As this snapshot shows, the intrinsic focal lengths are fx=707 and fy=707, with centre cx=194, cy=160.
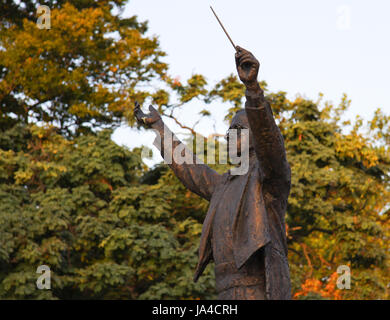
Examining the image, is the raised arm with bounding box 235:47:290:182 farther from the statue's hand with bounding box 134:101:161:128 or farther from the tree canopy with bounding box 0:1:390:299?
the tree canopy with bounding box 0:1:390:299

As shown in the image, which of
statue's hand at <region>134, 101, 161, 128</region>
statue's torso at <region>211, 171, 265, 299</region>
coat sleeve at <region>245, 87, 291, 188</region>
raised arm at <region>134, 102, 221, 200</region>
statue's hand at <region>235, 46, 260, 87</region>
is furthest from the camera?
statue's hand at <region>134, 101, 161, 128</region>

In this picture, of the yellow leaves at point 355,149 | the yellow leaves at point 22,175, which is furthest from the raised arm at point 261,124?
the yellow leaves at point 355,149

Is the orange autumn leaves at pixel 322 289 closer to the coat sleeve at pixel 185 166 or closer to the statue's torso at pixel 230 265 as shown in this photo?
the coat sleeve at pixel 185 166

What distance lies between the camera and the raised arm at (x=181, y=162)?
5.47 metres

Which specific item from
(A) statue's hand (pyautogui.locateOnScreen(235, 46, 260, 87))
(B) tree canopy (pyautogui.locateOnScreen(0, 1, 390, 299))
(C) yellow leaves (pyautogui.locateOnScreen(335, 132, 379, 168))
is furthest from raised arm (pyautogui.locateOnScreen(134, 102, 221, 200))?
(C) yellow leaves (pyautogui.locateOnScreen(335, 132, 379, 168))

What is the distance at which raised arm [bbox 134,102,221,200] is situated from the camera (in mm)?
5469

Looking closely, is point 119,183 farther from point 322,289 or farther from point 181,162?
point 181,162

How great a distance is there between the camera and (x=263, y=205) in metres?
4.73

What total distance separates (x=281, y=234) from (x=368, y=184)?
14.9 meters

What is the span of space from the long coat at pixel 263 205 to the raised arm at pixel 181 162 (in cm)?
29

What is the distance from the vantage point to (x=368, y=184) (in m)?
19.2

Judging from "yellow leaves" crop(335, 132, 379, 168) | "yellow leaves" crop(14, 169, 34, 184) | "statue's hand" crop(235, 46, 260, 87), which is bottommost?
"statue's hand" crop(235, 46, 260, 87)

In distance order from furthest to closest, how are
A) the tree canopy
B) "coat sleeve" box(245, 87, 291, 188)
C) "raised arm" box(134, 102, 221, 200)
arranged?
the tree canopy, "raised arm" box(134, 102, 221, 200), "coat sleeve" box(245, 87, 291, 188)

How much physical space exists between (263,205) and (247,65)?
0.99m
